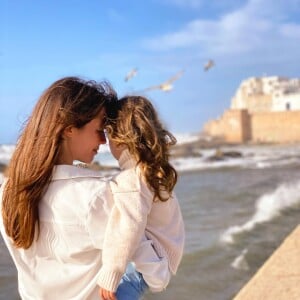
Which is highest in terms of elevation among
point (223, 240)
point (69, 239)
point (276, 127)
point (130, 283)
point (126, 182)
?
point (126, 182)

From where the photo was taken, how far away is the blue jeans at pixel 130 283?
1.09 metres

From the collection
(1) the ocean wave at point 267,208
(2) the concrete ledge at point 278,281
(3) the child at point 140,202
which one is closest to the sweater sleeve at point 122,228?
(3) the child at point 140,202

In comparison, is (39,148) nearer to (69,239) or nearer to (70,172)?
(70,172)

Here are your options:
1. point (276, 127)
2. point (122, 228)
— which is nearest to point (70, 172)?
point (122, 228)

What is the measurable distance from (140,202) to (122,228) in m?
0.06

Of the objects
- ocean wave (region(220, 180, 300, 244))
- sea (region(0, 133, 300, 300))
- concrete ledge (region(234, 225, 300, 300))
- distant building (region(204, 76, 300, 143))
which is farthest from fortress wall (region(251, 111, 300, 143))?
concrete ledge (region(234, 225, 300, 300))

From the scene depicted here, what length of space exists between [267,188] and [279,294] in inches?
315

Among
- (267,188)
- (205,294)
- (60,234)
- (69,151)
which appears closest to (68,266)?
(60,234)

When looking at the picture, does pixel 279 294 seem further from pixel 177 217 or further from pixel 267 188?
pixel 267 188

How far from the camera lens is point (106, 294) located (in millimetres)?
1034

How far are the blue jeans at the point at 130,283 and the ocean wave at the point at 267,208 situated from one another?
3720mm

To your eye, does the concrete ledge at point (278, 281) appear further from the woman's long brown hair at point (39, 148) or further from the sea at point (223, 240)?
the woman's long brown hair at point (39, 148)

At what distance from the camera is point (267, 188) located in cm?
998

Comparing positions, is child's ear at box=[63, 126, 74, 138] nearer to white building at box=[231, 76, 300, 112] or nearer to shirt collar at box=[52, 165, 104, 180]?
shirt collar at box=[52, 165, 104, 180]
